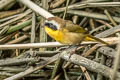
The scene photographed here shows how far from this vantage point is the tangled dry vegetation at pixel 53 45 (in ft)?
8.95

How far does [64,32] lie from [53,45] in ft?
0.61

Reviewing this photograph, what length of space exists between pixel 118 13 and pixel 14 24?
1382mm

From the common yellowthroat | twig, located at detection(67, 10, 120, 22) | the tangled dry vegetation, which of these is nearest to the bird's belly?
the common yellowthroat

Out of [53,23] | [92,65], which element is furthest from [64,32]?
[92,65]

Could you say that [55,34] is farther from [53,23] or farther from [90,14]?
[90,14]

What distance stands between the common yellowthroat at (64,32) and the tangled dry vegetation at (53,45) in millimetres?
121

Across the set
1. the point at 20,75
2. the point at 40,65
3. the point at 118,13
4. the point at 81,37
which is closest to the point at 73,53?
the point at 81,37

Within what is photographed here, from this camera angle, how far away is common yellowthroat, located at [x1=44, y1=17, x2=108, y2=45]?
2.62 metres

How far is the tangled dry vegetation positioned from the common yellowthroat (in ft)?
0.40

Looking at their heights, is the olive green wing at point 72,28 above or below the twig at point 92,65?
above

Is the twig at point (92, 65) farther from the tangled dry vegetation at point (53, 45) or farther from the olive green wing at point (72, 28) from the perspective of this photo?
the olive green wing at point (72, 28)

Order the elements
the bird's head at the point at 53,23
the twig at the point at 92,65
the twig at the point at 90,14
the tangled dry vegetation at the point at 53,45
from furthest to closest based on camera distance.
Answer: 1. the twig at the point at 90,14
2. the tangled dry vegetation at the point at 53,45
3. the bird's head at the point at 53,23
4. the twig at the point at 92,65

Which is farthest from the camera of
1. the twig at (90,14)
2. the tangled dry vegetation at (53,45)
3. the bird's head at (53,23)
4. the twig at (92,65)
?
the twig at (90,14)

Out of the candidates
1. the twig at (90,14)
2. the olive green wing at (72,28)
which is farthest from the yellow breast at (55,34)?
the twig at (90,14)
